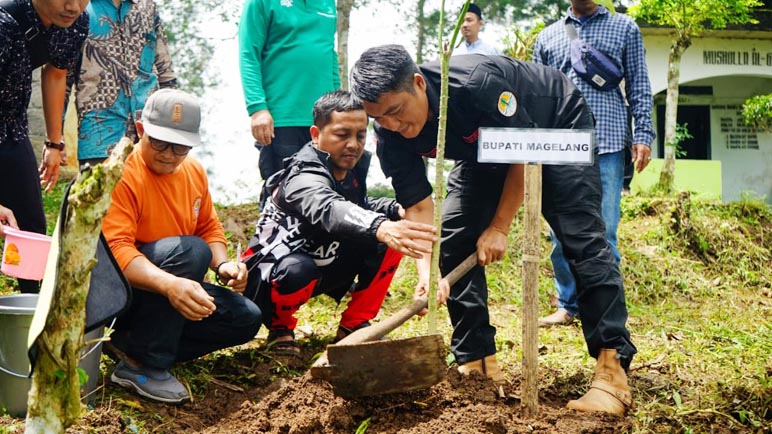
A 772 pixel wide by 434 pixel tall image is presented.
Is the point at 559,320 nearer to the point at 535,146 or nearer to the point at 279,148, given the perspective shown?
the point at 279,148

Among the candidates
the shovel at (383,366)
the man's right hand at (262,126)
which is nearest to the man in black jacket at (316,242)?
the man's right hand at (262,126)

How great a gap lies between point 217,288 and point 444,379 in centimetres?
119

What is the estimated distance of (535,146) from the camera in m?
2.74

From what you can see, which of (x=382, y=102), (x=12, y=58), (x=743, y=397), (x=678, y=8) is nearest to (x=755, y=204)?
(x=678, y=8)

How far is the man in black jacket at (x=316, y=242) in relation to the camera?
3.60 m

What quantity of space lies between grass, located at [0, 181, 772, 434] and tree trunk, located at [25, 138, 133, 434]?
89 centimetres

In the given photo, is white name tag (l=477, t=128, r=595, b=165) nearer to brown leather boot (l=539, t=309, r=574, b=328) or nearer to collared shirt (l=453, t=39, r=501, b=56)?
brown leather boot (l=539, t=309, r=574, b=328)

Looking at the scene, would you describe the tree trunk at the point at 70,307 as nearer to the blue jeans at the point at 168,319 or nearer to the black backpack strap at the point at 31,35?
the blue jeans at the point at 168,319

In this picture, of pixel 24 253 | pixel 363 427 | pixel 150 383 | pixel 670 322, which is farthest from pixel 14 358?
pixel 670 322

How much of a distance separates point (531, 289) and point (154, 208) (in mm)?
1620

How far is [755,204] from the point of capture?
27.5ft

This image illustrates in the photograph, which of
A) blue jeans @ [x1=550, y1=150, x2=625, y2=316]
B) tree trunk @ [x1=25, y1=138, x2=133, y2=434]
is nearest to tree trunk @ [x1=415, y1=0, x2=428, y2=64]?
blue jeans @ [x1=550, y1=150, x2=625, y2=316]

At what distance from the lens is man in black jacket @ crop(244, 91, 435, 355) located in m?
3.60

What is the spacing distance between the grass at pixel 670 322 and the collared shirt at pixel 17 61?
1295 millimetres
